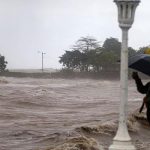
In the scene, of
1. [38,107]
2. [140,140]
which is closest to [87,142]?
[140,140]

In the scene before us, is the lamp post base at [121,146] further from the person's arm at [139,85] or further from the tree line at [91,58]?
the tree line at [91,58]

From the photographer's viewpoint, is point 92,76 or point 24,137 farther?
point 92,76

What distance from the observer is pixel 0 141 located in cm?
1373

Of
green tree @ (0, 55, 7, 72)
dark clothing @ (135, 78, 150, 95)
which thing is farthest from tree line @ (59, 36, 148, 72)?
dark clothing @ (135, 78, 150, 95)

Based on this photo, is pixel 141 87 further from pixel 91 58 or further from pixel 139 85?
pixel 91 58

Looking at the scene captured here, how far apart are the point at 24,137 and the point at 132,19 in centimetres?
825

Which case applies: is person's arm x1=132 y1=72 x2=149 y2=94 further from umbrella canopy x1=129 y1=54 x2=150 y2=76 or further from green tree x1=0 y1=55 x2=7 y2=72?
green tree x1=0 y1=55 x2=7 y2=72

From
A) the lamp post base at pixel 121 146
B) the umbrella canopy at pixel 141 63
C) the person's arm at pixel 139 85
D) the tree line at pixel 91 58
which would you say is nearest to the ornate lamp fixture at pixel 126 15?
the umbrella canopy at pixel 141 63

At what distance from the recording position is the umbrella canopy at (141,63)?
8016mm

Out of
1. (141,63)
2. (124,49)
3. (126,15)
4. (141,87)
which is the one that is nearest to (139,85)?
(141,87)

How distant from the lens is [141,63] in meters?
8.05

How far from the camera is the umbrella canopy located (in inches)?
Result: 316

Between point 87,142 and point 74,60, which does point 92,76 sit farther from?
point 87,142

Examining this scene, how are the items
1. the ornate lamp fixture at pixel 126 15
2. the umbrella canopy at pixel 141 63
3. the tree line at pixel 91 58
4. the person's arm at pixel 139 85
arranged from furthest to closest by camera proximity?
the tree line at pixel 91 58, the person's arm at pixel 139 85, the umbrella canopy at pixel 141 63, the ornate lamp fixture at pixel 126 15
